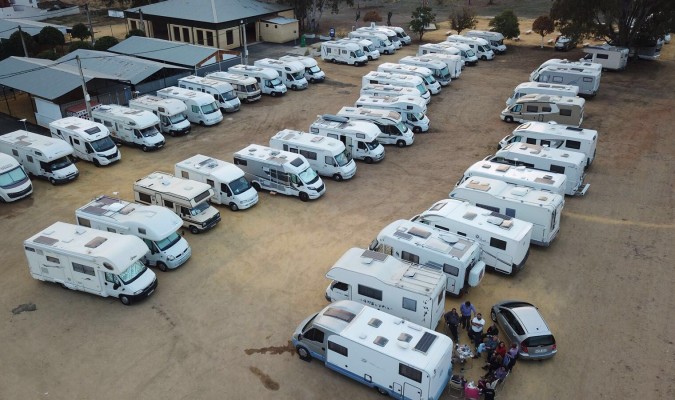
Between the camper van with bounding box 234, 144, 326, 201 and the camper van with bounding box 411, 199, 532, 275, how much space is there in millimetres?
6689

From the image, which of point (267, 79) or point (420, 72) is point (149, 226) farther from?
point (420, 72)

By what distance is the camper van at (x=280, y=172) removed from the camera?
2608cm

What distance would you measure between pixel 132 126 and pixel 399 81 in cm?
1814

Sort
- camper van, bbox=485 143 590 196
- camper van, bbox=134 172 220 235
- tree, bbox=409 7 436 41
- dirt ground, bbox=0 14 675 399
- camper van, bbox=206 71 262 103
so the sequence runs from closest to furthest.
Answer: dirt ground, bbox=0 14 675 399, camper van, bbox=134 172 220 235, camper van, bbox=485 143 590 196, camper van, bbox=206 71 262 103, tree, bbox=409 7 436 41

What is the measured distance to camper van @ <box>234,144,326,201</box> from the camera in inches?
1027

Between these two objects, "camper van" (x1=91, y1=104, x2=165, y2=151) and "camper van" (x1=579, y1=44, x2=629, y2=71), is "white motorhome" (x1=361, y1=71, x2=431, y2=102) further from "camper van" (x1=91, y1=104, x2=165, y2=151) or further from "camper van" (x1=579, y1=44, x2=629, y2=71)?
"camper van" (x1=579, y1=44, x2=629, y2=71)

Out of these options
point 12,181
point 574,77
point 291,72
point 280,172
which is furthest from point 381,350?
point 574,77

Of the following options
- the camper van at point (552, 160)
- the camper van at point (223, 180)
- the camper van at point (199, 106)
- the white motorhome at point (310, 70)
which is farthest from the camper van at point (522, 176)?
the white motorhome at point (310, 70)

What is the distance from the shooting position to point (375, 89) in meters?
37.3


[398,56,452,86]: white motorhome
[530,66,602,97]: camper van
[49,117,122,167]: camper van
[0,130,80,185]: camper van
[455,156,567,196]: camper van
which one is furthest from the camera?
[398,56,452,86]: white motorhome

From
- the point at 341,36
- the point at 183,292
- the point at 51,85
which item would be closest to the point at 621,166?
the point at 183,292

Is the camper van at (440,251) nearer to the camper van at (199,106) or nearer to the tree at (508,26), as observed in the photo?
the camper van at (199,106)

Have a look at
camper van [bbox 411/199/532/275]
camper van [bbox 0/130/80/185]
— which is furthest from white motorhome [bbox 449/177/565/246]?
camper van [bbox 0/130/80/185]

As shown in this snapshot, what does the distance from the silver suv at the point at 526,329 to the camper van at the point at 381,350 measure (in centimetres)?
265
